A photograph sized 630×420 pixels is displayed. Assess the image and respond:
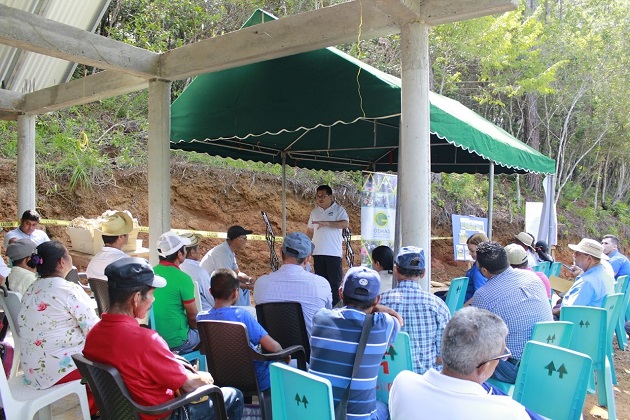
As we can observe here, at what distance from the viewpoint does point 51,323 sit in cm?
297

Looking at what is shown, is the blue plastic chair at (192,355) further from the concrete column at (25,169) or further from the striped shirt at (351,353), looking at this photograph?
the concrete column at (25,169)

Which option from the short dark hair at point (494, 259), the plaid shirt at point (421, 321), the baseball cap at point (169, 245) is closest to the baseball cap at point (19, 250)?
the baseball cap at point (169, 245)

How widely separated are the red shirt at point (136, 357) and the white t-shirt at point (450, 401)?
1037 mm

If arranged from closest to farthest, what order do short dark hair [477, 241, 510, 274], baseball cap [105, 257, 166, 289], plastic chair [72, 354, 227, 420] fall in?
plastic chair [72, 354, 227, 420] < baseball cap [105, 257, 166, 289] < short dark hair [477, 241, 510, 274]

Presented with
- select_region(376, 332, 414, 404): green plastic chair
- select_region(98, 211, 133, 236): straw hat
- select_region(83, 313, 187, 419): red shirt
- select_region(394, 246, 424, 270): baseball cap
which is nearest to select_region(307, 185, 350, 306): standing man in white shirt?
select_region(98, 211, 133, 236): straw hat

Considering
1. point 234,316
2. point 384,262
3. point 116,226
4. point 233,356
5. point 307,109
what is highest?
point 307,109

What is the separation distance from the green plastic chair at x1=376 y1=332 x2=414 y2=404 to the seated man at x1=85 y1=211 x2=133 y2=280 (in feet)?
8.50

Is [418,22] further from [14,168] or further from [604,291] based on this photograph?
[14,168]

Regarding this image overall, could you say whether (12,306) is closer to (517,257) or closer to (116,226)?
(116,226)

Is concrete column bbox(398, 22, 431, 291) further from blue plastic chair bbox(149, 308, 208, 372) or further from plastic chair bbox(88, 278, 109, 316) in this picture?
plastic chair bbox(88, 278, 109, 316)

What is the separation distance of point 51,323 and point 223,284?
3.23 feet

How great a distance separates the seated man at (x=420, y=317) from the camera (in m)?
2.89

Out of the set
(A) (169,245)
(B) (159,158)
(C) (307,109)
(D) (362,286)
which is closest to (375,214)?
(C) (307,109)

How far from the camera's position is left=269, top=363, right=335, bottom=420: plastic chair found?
1.98m
